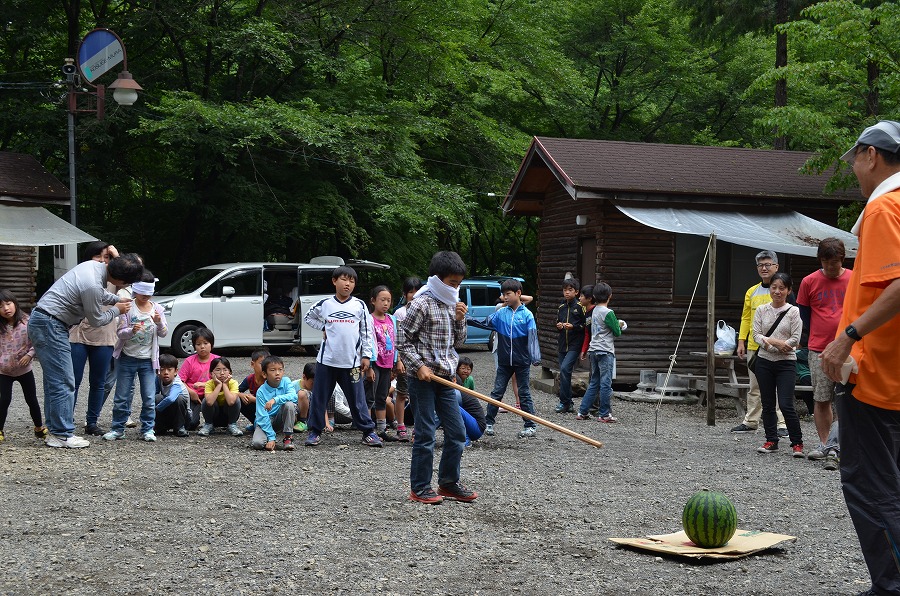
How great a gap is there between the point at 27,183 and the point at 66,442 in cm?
1246

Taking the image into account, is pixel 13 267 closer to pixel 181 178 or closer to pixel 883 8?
pixel 181 178

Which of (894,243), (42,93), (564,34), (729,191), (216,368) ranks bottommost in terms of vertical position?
(216,368)

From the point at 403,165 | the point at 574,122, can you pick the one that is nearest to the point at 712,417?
the point at 403,165

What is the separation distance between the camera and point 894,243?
3.73 m

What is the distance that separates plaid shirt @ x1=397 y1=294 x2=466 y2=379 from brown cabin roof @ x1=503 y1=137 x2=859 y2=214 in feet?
27.6

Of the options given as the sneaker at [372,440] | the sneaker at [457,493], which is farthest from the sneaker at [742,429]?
the sneaker at [457,493]

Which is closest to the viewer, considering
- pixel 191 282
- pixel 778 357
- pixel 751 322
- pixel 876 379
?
pixel 876 379

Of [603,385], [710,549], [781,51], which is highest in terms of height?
[781,51]

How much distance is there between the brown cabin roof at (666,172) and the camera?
15047 millimetres

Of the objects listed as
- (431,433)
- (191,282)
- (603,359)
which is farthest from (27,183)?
(431,433)

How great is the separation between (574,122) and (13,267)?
17.5m

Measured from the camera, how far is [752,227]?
14539 millimetres

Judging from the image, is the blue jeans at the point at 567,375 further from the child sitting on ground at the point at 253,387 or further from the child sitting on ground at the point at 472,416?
the child sitting on ground at the point at 253,387

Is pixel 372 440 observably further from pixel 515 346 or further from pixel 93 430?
pixel 93 430
